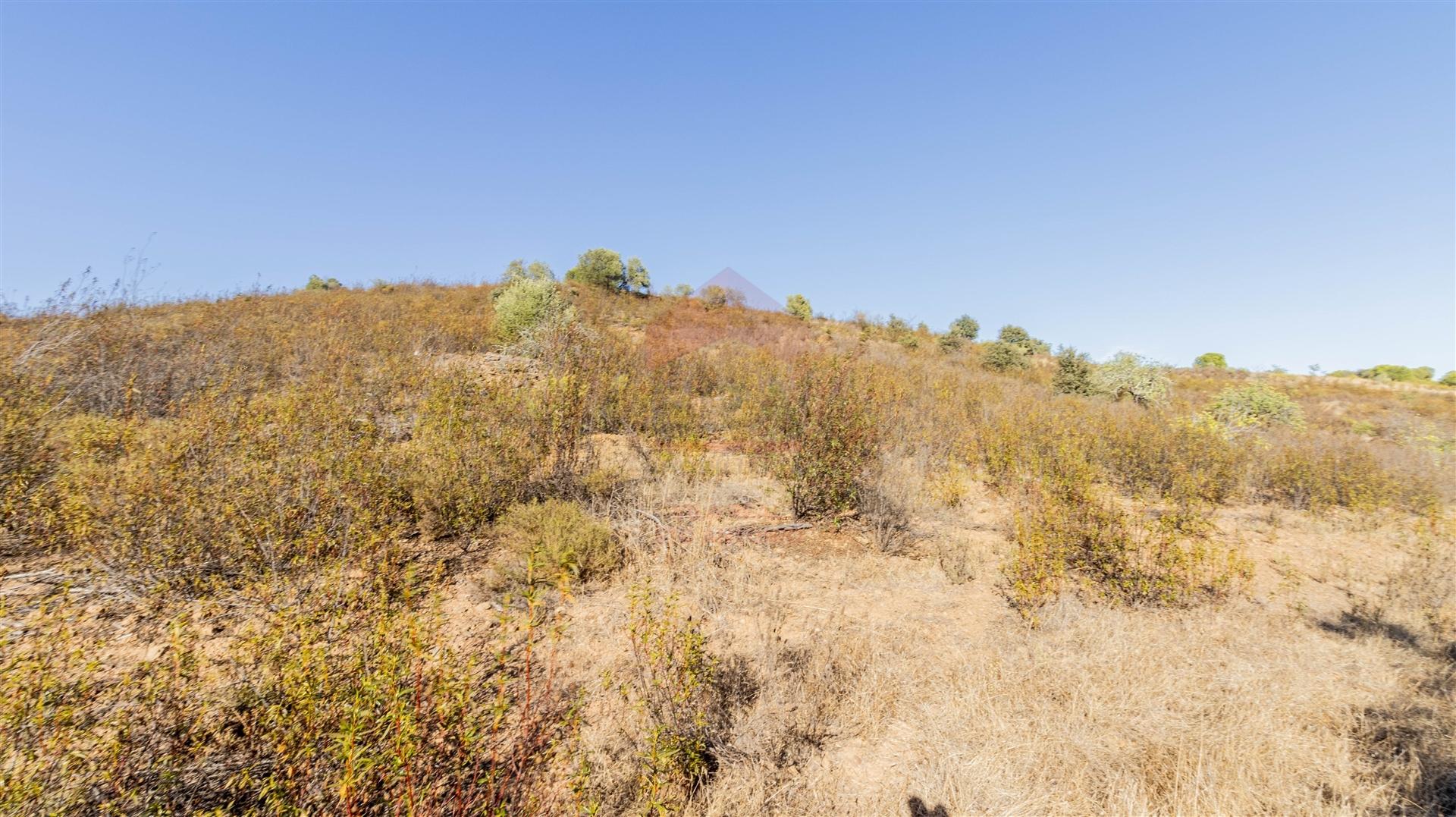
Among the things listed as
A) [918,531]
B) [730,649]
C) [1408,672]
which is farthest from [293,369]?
[1408,672]

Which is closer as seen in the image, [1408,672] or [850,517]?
[1408,672]

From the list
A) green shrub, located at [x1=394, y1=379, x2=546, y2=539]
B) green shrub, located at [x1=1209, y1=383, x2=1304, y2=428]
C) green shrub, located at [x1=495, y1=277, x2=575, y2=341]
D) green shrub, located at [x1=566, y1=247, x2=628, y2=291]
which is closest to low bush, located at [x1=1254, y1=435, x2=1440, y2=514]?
green shrub, located at [x1=1209, y1=383, x2=1304, y2=428]

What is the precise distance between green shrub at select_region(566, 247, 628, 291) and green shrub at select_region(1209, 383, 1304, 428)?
20.4m

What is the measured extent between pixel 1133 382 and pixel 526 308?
16118mm

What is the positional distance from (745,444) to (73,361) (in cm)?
848

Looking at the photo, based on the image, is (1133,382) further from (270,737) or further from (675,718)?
(270,737)

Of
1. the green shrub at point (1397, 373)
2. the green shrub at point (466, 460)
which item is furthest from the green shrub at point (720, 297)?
the green shrub at point (1397, 373)

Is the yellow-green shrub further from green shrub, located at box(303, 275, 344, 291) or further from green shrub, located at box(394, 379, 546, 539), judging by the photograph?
green shrub, located at box(303, 275, 344, 291)

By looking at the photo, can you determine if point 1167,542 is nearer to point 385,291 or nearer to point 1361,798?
point 1361,798

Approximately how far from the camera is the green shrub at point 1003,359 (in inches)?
638

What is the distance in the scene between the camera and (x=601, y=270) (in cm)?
2233

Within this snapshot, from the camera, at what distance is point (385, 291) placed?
17.5m

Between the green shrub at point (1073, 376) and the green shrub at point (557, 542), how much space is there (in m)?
14.0

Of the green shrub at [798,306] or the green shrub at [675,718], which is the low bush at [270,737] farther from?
the green shrub at [798,306]
